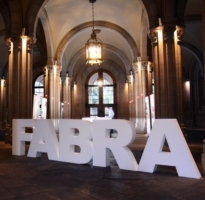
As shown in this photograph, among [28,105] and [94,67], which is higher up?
[94,67]

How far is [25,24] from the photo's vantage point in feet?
31.6

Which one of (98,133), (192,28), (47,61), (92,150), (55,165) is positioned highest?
(192,28)

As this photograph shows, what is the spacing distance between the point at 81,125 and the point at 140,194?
2.32m

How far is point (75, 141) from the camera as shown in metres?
5.28

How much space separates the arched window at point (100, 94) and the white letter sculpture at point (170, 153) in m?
23.0

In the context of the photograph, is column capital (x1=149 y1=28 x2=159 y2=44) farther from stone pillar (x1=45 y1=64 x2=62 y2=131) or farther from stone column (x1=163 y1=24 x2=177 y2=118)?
stone pillar (x1=45 y1=64 x2=62 y2=131)

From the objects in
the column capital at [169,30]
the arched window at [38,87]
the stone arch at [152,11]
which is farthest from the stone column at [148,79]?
the arched window at [38,87]

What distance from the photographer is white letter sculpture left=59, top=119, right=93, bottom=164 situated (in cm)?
509

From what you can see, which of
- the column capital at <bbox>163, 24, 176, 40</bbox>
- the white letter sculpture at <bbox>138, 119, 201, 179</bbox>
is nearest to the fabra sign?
the white letter sculpture at <bbox>138, 119, 201, 179</bbox>

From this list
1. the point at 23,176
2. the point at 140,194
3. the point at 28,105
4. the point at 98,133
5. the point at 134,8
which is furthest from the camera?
the point at 134,8

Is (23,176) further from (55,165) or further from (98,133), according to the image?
(98,133)

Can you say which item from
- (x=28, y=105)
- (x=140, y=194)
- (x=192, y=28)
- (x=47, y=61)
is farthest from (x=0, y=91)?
(x=140, y=194)

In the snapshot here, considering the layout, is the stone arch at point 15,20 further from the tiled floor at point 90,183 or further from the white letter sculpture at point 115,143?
the white letter sculpture at point 115,143

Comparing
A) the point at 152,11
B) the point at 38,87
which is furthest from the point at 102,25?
the point at 38,87
